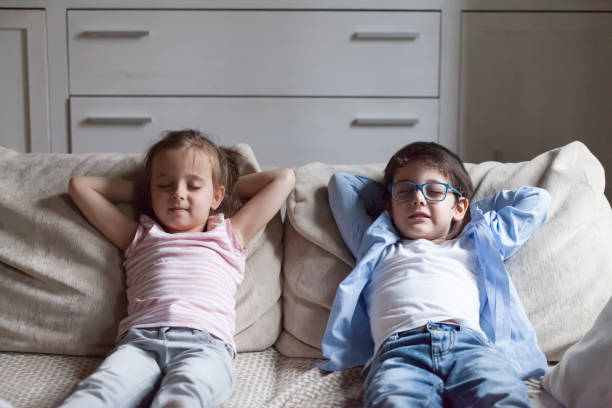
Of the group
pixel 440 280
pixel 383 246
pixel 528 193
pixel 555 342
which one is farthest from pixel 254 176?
pixel 555 342

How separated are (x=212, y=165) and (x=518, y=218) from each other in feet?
2.10

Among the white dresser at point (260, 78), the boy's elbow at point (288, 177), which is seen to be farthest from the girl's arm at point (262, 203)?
the white dresser at point (260, 78)

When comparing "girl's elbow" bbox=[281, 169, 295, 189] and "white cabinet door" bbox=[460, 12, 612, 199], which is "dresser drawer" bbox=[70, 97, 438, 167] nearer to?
"white cabinet door" bbox=[460, 12, 612, 199]

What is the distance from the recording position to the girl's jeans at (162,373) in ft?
3.24

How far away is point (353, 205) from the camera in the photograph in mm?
1312

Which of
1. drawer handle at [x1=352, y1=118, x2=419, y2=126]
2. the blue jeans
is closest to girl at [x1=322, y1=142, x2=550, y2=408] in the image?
the blue jeans

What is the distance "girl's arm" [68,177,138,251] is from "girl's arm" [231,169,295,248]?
221 millimetres

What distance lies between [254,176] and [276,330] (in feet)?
1.10

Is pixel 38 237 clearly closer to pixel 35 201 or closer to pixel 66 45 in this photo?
pixel 35 201

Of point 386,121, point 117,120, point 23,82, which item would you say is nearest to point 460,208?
point 386,121

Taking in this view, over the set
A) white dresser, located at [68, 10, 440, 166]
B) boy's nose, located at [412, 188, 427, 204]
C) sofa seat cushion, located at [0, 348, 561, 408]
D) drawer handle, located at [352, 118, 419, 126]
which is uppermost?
white dresser, located at [68, 10, 440, 166]

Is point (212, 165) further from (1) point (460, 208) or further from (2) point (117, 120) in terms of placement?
(2) point (117, 120)

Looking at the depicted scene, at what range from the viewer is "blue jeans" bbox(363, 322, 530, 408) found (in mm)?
977

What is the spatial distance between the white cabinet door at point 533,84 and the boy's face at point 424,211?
102 cm
